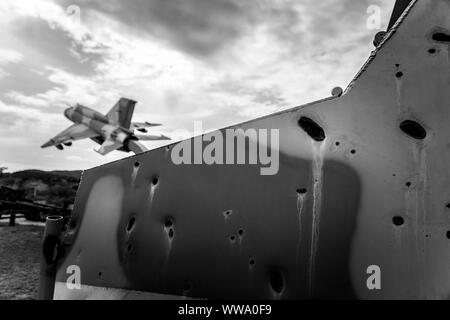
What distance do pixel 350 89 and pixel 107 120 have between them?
27992 mm

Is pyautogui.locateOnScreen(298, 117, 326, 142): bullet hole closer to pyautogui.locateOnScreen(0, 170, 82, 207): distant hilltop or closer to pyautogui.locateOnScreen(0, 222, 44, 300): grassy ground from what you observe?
pyautogui.locateOnScreen(0, 222, 44, 300): grassy ground

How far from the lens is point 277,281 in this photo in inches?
77.1

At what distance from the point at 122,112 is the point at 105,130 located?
425 cm

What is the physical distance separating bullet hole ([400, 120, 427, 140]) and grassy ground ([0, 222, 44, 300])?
5.35 m

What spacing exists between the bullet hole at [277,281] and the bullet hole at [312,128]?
0.84 metres

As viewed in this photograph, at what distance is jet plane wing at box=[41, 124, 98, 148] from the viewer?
2835 centimetres

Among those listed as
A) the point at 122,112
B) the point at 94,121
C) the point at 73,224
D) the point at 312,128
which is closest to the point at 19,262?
the point at 73,224

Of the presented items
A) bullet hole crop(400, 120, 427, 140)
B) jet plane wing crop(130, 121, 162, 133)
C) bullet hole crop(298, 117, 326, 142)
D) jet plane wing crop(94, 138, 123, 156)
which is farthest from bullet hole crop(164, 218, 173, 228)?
jet plane wing crop(130, 121, 162, 133)

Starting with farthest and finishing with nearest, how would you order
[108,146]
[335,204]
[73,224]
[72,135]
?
[72,135], [108,146], [73,224], [335,204]

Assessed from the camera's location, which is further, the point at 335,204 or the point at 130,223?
the point at 130,223

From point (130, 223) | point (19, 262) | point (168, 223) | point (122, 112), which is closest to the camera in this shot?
point (168, 223)

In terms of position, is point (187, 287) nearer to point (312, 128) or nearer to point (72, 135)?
point (312, 128)

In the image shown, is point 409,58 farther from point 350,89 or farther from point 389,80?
point 350,89
